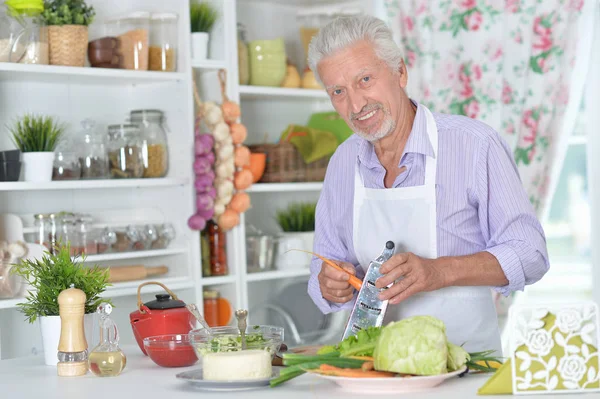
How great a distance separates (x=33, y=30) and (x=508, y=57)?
181 cm

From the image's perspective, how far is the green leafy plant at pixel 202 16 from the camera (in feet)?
11.2

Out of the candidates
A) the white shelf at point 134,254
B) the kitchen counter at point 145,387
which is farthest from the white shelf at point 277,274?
the kitchen counter at point 145,387

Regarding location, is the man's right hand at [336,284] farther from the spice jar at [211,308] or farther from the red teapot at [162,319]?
the spice jar at [211,308]

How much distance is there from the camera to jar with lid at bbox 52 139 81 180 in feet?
10.1

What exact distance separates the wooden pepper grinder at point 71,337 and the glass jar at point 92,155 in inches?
48.8

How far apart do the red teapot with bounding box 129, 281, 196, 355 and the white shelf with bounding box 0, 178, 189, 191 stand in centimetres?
99

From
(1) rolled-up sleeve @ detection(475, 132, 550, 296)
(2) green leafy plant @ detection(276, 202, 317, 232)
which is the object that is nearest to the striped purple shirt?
(1) rolled-up sleeve @ detection(475, 132, 550, 296)

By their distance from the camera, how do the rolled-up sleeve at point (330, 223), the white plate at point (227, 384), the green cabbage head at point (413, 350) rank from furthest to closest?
the rolled-up sleeve at point (330, 223) → the white plate at point (227, 384) → the green cabbage head at point (413, 350)

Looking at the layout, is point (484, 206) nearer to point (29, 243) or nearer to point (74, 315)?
point (74, 315)

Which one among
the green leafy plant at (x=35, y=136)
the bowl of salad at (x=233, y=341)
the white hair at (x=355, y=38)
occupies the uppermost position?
the white hair at (x=355, y=38)

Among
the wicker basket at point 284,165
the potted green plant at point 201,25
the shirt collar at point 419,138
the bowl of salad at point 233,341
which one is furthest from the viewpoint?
the wicker basket at point 284,165

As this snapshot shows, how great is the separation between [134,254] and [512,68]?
1640 mm

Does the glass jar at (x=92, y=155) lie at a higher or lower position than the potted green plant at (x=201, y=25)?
lower

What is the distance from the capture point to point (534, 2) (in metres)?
3.55
